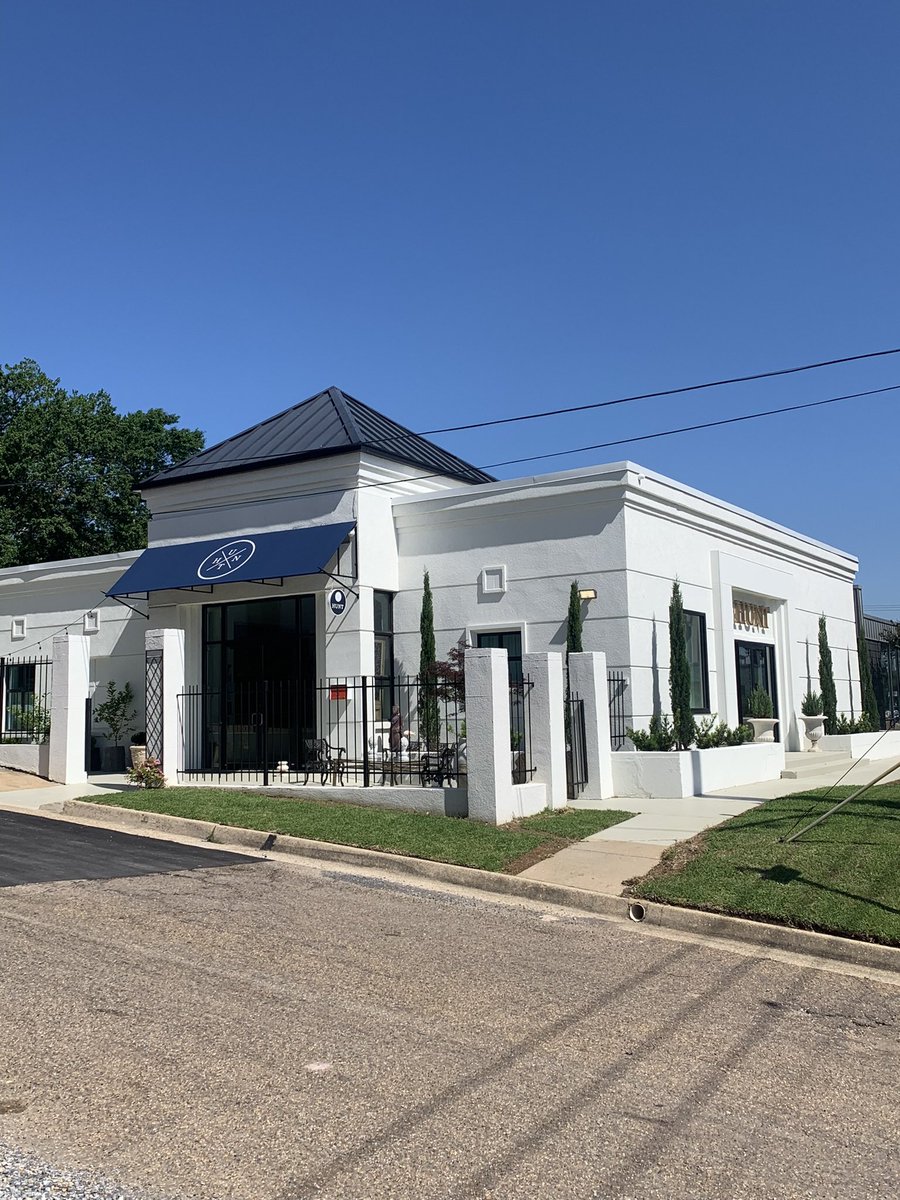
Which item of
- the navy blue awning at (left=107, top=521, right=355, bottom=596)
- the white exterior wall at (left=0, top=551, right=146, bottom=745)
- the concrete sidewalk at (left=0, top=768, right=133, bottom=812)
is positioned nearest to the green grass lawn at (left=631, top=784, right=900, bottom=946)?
the navy blue awning at (left=107, top=521, right=355, bottom=596)

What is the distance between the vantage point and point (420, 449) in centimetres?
2133

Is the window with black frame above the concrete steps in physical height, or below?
above

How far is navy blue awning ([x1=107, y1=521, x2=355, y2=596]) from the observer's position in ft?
58.4

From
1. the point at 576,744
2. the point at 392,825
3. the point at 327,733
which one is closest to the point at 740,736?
the point at 576,744

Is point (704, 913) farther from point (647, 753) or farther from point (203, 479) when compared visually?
point (203, 479)

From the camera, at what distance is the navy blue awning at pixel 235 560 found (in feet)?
58.4

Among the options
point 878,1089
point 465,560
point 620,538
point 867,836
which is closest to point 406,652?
point 465,560

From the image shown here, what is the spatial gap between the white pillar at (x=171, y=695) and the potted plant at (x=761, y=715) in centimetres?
1039

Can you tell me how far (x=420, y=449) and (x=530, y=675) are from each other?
8457 millimetres

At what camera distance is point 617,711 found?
17.1 meters

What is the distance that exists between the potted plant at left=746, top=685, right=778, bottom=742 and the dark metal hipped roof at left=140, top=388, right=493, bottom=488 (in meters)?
7.10

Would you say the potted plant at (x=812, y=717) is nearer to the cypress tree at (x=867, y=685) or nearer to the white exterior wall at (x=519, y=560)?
the cypress tree at (x=867, y=685)

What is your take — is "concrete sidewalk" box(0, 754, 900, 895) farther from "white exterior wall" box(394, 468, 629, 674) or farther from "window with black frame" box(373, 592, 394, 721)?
"window with black frame" box(373, 592, 394, 721)

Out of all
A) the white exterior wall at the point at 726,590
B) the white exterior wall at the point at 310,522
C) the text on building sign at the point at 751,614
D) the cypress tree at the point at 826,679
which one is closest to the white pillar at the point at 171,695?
the white exterior wall at the point at 310,522
